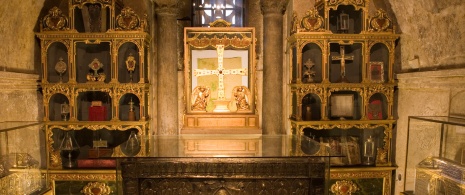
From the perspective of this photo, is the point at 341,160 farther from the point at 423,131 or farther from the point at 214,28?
the point at 214,28

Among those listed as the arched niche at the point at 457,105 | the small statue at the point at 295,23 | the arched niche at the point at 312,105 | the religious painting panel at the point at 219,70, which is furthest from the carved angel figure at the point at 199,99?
the arched niche at the point at 457,105

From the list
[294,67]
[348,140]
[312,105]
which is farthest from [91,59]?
[348,140]

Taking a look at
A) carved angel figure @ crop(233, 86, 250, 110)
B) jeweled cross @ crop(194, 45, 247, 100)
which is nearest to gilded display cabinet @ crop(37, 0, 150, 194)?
jeweled cross @ crop(194, 45, 247, 100)

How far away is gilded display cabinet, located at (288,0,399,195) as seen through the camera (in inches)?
211

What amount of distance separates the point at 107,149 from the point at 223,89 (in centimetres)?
192

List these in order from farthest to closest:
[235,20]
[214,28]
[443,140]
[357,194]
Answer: [235,20], [214,28], [357,194], [443,140]

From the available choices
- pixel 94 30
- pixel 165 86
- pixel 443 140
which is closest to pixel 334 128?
pixel 443 140

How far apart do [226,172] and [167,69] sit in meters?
2.80

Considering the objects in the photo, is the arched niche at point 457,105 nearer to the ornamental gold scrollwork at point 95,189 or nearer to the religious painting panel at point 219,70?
the religious painting panel at point 219,70

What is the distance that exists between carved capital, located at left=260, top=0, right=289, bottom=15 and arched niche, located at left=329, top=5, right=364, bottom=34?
0.77 m

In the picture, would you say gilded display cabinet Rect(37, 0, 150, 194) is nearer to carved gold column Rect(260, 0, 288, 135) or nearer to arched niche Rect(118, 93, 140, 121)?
arched niche Rect(118, 93, 140, 121)

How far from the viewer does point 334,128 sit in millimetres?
5770

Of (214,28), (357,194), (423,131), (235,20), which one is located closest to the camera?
(423,131)

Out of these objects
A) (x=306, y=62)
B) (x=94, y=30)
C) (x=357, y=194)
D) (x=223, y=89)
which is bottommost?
(x=357, y=194)
